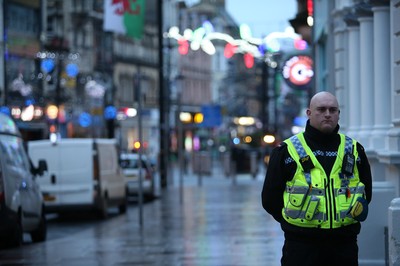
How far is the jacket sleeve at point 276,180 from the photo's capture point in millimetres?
7590

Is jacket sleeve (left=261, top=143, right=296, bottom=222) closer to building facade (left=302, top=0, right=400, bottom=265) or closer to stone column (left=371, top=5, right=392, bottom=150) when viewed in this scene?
building facade (left=302, top=0, right=400, bottom=265)

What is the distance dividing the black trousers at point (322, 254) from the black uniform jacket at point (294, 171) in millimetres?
38

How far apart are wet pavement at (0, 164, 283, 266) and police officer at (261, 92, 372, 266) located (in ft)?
23.8

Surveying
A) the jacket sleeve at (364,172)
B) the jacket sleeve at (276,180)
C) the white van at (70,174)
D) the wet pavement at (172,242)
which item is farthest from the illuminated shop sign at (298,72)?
the jacket sleeve at (276,180)

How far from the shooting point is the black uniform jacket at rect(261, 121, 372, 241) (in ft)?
24.5

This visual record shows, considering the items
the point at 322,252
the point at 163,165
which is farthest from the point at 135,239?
the point at 163,165

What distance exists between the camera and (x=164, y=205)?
108 ft

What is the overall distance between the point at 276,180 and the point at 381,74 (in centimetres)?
809

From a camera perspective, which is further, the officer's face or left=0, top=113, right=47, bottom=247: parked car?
left=0, top=113, right=47, bottom=247: parked car

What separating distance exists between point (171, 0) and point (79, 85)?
28.0m

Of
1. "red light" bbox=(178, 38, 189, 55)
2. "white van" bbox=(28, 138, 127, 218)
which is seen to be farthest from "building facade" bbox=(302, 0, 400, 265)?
"red light" bbox=(178, 38, 189, 55)

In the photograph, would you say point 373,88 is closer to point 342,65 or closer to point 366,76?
point 366,76

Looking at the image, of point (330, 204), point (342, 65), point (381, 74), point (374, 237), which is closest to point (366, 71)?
point (381, 74)

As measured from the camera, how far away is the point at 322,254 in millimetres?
7473
